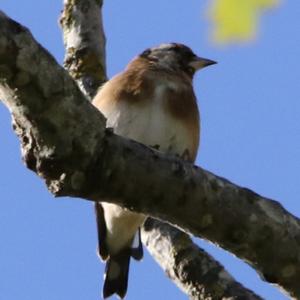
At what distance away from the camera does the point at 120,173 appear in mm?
3939

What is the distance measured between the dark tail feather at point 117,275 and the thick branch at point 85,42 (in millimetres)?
1175

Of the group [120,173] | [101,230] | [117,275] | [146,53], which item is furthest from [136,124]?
[120,173]

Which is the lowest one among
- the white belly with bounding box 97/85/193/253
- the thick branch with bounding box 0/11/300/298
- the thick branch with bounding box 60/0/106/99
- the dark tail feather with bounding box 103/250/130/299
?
the thick branch with bounding box 0/11/300/298

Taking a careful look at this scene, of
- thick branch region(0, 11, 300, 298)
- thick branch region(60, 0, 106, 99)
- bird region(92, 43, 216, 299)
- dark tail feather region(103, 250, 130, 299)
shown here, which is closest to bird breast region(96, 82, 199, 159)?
bird region(92, 43, 216, 299)

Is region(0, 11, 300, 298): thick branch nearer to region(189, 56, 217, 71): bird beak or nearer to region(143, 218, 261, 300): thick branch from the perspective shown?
region(143, 218, 261, 300): thick branch

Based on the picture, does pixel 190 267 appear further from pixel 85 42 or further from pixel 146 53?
pixel 146 53

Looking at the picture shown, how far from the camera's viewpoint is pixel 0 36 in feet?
11.6

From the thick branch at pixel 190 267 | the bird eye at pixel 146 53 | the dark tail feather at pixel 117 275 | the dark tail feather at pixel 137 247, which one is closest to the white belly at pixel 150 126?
the thick branch at pixel 190 267

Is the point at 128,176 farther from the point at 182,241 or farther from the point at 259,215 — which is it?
the point at 182,241

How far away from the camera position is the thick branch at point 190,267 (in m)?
5.35

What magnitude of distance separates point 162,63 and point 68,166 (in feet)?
12.6

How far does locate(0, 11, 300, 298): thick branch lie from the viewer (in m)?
3.65

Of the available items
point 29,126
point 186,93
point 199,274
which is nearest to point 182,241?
point 199,274

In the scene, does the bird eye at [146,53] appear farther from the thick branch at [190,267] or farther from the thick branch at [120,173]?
the thick branch at [120,173]
